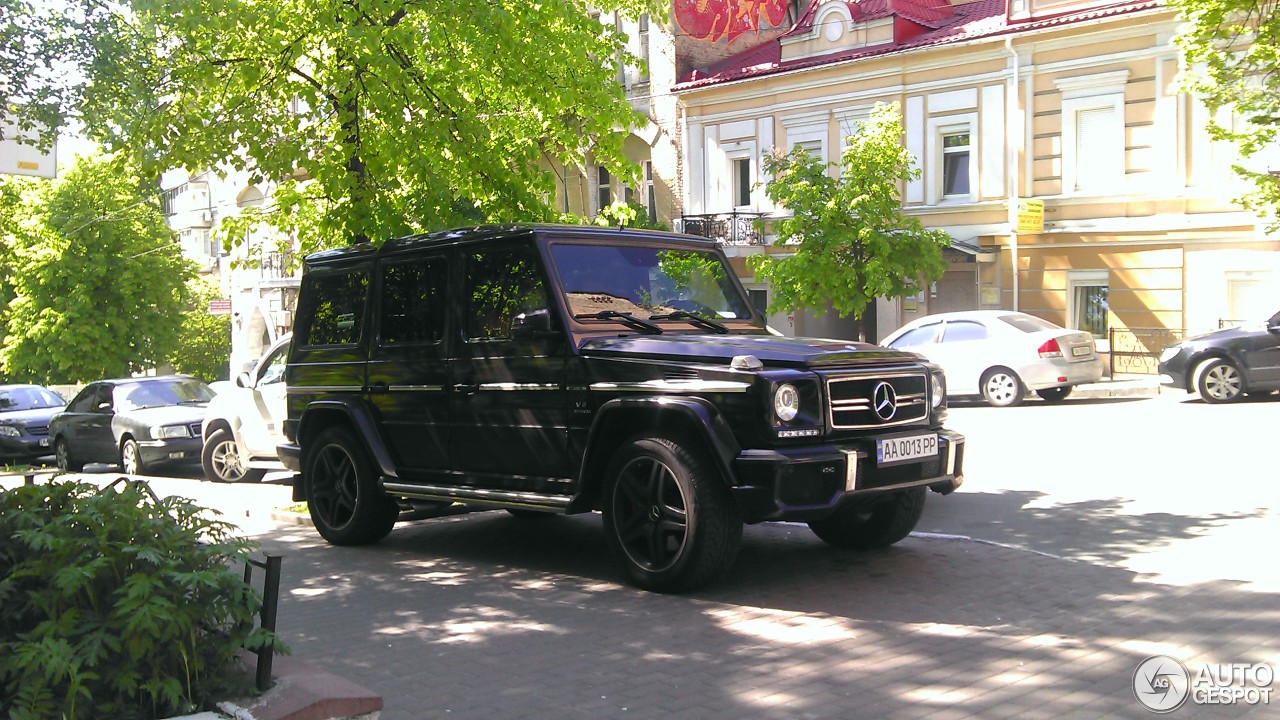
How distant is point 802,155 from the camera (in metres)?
28.4

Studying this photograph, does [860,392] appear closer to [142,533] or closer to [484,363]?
[484,363]

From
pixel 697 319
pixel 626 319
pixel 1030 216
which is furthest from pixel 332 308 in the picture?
pixel 1030 216

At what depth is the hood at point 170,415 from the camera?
1856cm

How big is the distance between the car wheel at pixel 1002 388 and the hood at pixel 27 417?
1733 cm

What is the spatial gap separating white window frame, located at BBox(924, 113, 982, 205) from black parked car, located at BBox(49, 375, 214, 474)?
62.4 feet

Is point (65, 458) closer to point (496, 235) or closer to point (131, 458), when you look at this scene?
point (131, 458)

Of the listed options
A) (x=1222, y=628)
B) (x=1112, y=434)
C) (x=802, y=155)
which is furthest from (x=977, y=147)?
(x=1222, y=628)

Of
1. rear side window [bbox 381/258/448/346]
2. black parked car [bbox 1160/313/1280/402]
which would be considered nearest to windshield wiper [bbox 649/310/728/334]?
rear side window [bbox 381/258/448/346]

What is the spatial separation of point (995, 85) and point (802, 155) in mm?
5451

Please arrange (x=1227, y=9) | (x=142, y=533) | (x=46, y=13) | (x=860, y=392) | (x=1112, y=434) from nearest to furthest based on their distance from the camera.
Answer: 1. (x=142, y=533)
2. (x=860, y=392)
3. (x=46, y=13)
4. (x=1112, y=434)
5. (x=1227, y=9)

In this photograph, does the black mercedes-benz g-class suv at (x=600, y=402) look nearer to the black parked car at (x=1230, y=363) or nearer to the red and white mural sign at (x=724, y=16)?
the black parked car at (x=1230, y=363)

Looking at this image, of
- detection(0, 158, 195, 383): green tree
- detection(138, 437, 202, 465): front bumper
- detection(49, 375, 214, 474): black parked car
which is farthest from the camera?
detection(0, 158, 195, 383): green tree

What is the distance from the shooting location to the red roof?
28.6 m

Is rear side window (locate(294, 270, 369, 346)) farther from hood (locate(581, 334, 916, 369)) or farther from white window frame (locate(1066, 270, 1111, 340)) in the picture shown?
white window frame (locate(1066, 270, 1111, 340))
